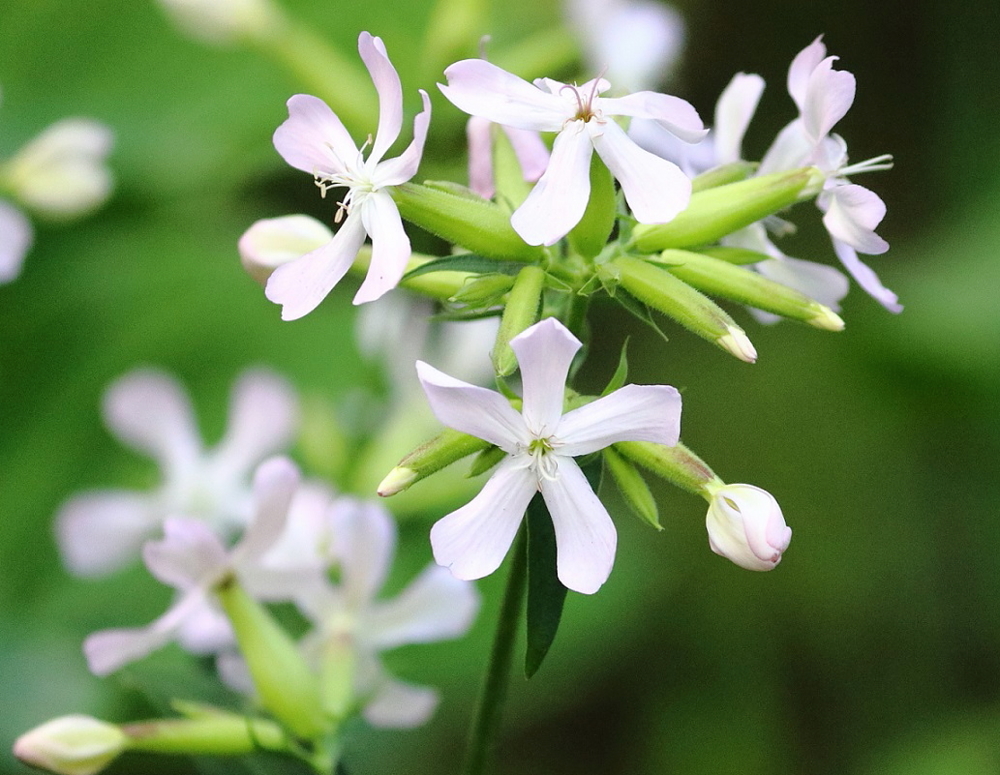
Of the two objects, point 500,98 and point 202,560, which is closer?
point 500,98

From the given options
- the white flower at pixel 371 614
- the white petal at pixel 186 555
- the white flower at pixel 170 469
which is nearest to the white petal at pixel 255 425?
the white flower at pixel 170 469

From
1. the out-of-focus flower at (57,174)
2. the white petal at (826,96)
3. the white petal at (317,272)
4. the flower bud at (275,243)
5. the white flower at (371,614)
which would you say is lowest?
the white flower at (371,614)

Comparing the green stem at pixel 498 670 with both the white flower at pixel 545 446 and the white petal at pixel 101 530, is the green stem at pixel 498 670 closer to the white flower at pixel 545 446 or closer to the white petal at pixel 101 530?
the white flower at pixel 545 446

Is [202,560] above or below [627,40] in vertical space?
below

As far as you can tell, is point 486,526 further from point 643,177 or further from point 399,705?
point 399,705

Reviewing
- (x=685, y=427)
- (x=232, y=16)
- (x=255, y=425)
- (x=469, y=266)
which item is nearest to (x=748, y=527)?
(x=469, y=266)

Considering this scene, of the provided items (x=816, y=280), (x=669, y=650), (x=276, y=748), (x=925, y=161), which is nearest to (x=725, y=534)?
(x=816, y=280)
